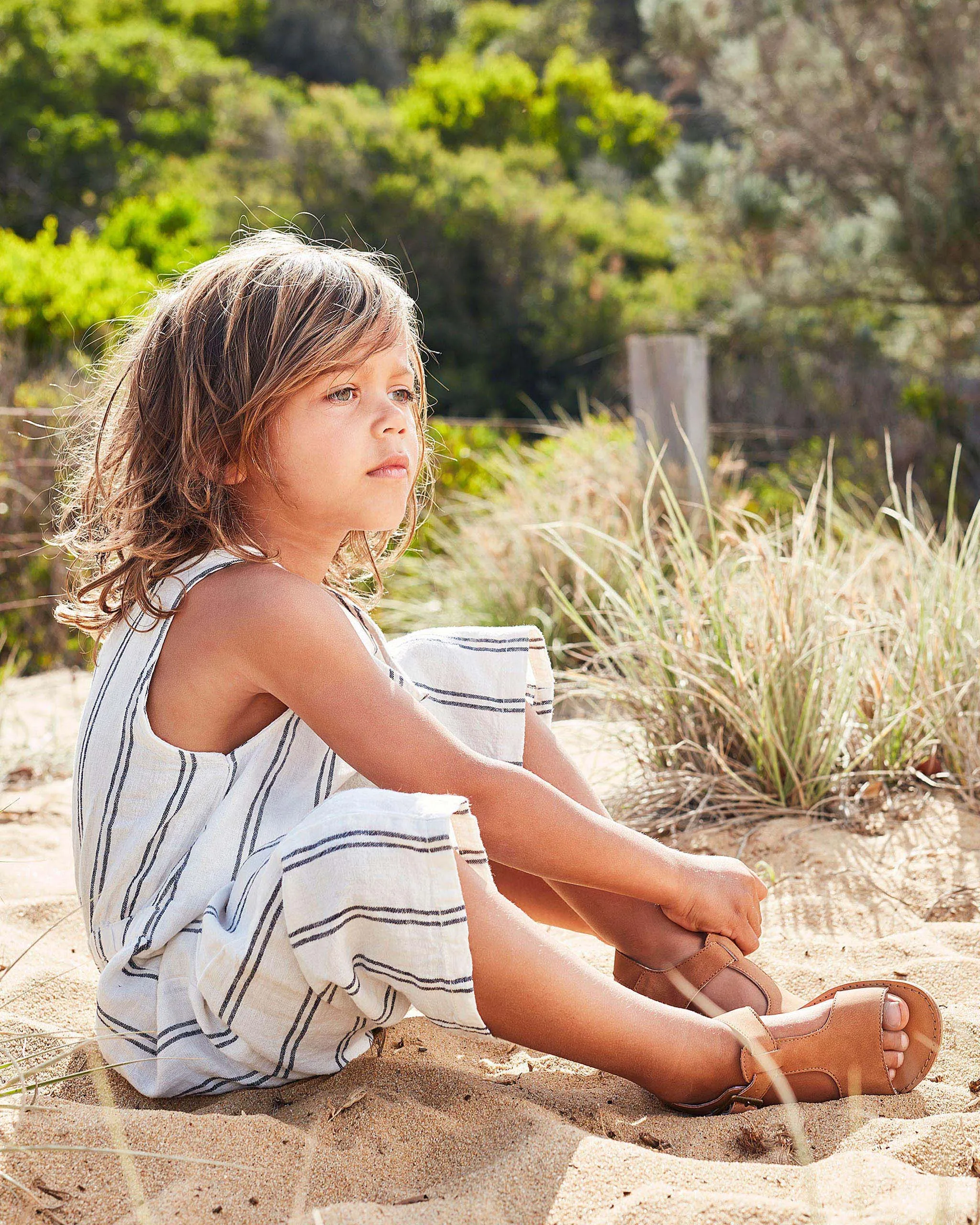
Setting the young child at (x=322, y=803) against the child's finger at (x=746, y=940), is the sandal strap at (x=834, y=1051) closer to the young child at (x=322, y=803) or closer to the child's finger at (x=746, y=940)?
the young child at (x=322, y=803)

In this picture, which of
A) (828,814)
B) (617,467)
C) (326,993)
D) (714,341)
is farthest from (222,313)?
(714,341)

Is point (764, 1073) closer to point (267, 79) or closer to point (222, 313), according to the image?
point (222, 313)

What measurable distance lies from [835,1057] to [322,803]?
744mm

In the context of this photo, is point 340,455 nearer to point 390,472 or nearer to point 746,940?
point 390,472

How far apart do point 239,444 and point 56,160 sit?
16736 mm

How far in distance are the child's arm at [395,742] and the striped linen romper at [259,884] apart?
2.6 inches

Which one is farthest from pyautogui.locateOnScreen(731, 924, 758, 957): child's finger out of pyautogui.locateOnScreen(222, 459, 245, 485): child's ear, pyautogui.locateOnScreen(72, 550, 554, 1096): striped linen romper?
pyautogui.locateOnScreen(222, 459, 245, 485): child's ear

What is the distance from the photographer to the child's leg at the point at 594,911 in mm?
1646

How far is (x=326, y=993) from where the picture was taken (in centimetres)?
139

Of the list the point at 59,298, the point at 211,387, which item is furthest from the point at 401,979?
the point at 59,298

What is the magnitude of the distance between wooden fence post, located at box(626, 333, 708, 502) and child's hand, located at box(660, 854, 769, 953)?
298 cm

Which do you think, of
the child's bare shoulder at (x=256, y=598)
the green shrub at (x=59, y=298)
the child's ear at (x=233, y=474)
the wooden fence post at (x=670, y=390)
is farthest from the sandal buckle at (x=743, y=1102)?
the green shrub at (x=59, y=298)

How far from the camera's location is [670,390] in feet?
15.0

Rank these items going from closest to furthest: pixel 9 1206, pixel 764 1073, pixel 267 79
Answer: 1. pixel 9 1206
2. pixel 764 1073
3. pixel 267 79
